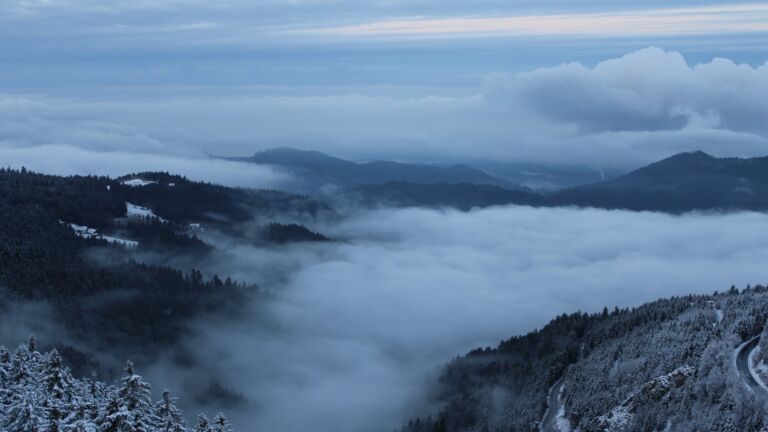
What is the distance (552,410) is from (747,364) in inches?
1700

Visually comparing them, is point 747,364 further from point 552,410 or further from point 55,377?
point 55,377

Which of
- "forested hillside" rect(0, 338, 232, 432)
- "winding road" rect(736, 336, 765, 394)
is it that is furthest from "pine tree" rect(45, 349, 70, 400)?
"winding road" rect(736, 336, 765, 394)

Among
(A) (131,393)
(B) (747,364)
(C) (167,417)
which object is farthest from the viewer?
(B) (747,364)

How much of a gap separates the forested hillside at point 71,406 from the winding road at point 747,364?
68.3 m

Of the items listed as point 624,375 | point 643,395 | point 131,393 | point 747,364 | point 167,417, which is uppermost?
point 131,393

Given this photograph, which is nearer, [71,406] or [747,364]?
[71,406]

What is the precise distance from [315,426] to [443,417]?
52.1 metres

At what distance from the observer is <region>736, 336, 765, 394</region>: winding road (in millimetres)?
88062

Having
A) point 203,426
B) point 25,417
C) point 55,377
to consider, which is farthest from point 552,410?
point 25,417

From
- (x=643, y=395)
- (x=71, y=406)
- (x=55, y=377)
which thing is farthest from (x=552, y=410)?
(x=55, y=377)

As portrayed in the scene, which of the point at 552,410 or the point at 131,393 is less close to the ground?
the point at 131,393

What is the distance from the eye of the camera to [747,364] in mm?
96000

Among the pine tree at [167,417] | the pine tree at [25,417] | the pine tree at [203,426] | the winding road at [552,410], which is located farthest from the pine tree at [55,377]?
the winding road at [552,410]

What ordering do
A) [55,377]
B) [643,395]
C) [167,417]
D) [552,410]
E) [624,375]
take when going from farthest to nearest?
[552,410] → [624,375] → [643,395] → [55,377] → [167,417]
